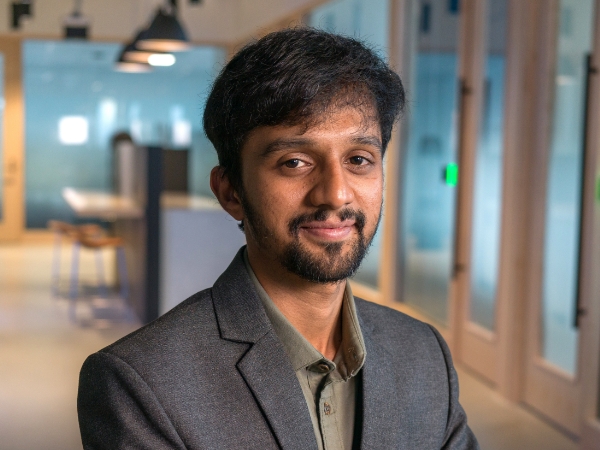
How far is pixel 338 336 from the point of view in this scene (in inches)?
51.9

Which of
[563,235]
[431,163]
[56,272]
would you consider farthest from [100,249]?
[563,235]

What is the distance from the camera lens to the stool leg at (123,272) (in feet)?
25.9

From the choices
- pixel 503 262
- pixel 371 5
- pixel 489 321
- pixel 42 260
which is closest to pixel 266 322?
pixel 503 262

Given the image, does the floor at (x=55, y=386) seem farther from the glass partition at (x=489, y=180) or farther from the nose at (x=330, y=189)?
the nose at (x=330, y=189)

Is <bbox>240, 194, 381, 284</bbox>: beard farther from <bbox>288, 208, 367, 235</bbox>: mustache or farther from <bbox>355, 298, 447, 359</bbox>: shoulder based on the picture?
<bbox>355, 298, 447, 359</bbox>: shoulder

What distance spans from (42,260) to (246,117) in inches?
390

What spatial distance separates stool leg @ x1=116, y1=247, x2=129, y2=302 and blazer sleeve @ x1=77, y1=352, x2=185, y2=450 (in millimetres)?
6815

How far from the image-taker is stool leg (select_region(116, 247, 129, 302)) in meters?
7.89

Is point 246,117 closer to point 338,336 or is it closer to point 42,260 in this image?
point 338,336

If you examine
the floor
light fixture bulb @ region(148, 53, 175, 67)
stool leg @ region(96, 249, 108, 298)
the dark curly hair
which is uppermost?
light fixture bulb @ region(148, 53, 175, 67)

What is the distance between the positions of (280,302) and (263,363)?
108mm

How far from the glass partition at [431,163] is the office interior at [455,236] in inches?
0.8

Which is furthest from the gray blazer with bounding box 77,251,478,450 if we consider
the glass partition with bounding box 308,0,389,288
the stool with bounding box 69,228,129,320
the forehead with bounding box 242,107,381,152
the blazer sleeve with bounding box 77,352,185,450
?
the stool with bounding box 69,228,129,320

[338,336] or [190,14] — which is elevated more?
[190,14]
